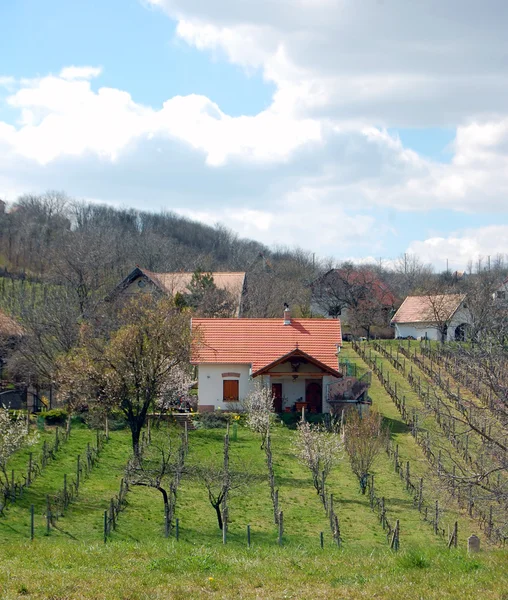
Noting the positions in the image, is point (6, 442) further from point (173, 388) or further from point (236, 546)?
point (173, 388)

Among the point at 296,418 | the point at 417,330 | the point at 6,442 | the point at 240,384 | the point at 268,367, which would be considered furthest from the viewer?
the point at 417,330

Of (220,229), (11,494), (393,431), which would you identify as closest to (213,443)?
(393,431)

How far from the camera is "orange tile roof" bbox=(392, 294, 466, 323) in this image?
6078 cm

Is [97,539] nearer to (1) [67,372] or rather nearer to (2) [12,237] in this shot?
(1) [67,372]

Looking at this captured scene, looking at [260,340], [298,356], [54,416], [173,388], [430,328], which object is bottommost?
[54,416]

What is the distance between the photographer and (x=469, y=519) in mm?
22859

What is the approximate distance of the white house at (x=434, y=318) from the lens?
199ft

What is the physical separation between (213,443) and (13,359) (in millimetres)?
14668

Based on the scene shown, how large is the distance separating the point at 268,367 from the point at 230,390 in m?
2.62

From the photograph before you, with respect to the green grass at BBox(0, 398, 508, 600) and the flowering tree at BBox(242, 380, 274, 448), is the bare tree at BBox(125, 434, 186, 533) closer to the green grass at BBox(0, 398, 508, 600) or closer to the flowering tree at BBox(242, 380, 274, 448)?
the green grass at BBox(0, 398, 508, 600)

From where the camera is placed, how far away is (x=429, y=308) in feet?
205

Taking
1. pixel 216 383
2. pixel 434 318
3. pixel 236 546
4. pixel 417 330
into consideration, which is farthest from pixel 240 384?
pixel 417 330

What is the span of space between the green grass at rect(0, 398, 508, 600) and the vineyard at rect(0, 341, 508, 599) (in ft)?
0.14

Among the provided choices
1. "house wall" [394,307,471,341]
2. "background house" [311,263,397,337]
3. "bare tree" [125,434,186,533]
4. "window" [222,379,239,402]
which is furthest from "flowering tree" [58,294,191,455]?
"background house" [311,263,397,337]
